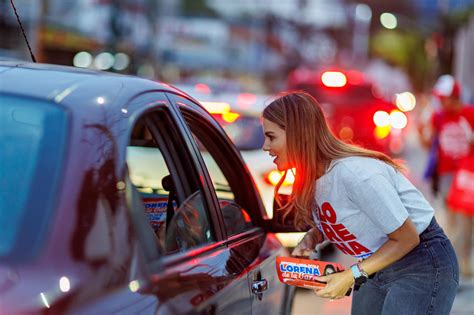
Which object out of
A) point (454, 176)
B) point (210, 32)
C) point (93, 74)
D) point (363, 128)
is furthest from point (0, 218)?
point (210, 32)

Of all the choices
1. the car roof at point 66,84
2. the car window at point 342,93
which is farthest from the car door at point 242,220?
the car window at point 342,93

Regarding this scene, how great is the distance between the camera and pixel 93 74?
2.82 meters

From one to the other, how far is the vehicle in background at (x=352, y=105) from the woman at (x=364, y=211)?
13203mm

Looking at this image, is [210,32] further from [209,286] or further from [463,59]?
[209,286]

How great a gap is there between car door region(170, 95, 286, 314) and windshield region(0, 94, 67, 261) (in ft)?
2.26

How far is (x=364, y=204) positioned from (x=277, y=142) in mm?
378

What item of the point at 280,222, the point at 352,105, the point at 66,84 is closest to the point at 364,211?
the point at 280,222

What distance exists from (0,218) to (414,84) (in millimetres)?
101392

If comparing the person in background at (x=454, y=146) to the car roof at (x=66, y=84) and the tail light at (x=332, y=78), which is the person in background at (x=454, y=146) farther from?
the tail light at (x=332, y=78)

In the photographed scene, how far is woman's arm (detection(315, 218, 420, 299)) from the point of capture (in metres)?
3.32

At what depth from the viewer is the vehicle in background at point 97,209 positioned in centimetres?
213

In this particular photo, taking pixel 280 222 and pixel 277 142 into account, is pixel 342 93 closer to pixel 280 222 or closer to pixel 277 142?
pixel 280 222

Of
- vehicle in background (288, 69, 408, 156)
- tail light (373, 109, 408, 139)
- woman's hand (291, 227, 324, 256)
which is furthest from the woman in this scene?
tail light (373, 109, 408, 139)

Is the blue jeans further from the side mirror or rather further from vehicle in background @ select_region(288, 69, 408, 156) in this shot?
vehicle in background @ select_region(288, 69, 408, 156)
